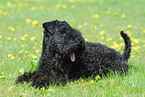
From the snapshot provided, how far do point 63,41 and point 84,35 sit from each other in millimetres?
4582

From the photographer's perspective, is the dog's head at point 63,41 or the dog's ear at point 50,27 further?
the dog's ear at point 50,27

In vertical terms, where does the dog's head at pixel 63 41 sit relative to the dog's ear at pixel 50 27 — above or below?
below

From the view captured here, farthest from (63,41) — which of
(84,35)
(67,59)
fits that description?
(84,35)

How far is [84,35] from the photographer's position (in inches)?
318

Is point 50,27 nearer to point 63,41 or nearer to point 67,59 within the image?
point 63,41

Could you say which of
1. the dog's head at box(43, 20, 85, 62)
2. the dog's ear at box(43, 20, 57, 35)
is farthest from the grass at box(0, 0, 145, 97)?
the dog's ear at box(43, 20, 57, 35)

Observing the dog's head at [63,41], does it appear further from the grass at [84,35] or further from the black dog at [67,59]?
the grass at [84,35]

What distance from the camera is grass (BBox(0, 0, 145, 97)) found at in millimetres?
3463

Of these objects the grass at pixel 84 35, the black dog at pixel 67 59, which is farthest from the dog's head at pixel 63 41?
the grass at pixel 84 35

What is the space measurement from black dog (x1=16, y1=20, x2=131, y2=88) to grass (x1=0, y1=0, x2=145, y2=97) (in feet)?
0.68

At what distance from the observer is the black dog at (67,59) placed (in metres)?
3.61

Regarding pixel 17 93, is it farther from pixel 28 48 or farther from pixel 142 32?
pixel 142 32

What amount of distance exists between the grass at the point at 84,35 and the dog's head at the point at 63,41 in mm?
586

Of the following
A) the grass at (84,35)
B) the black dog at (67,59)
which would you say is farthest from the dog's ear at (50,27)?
the grass at (84,35)
